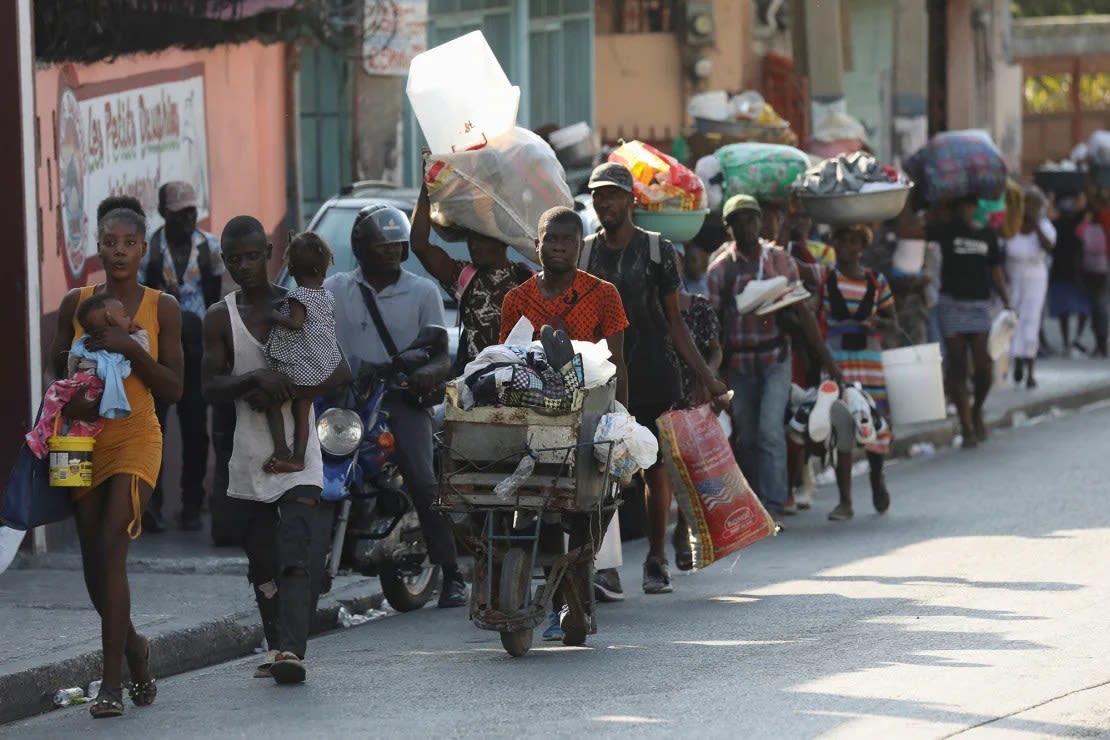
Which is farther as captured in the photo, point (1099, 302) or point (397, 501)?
point (1099, 302)

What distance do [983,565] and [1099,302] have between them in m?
15.2

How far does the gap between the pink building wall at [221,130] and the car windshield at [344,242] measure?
1.29 m

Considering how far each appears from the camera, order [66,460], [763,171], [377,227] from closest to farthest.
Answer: [66,460] < [377,227] < [763,171]

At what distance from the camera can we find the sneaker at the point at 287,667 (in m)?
8.16

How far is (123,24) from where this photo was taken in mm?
13117

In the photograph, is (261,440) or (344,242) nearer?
(261,440)

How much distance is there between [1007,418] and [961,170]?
2.52 meters

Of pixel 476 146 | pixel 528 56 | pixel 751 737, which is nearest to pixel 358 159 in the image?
pixel 528 56

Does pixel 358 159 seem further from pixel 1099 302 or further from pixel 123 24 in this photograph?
pixel 1099 302

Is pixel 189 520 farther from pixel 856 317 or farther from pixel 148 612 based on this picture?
pixel 856 317

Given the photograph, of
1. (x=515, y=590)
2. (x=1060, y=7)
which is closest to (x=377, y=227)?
(x=515, y=590)

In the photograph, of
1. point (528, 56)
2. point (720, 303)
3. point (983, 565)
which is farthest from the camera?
point (528, 56)

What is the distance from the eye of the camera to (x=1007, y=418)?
19.5 metres

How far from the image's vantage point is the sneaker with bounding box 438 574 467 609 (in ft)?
33.8
